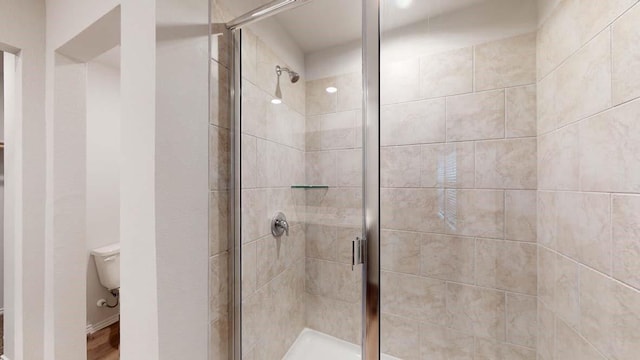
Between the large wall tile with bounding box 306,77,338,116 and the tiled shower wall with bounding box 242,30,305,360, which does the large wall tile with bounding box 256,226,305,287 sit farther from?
the large wall tile with bounding box 306,77,338,116

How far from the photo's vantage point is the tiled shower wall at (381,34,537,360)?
0.98m

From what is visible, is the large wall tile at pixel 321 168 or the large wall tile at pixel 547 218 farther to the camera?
the large wall tile at pixel 321 168

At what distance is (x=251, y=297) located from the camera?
1.06 metres

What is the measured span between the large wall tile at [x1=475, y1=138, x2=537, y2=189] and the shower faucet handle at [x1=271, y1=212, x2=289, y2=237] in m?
0.82

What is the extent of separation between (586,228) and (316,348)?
109cm

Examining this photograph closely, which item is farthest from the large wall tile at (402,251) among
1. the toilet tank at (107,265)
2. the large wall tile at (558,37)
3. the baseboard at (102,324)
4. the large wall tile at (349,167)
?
the baseboard at (102,324)

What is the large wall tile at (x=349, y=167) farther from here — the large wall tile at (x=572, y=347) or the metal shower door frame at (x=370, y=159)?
the large wall tile at (x=572, y=347)

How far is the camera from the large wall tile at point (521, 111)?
97 centimetres

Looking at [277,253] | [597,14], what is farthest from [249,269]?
[597,14]

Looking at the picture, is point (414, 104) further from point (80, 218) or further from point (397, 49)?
point (80, 218)

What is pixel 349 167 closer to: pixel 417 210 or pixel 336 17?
pixel 417 210

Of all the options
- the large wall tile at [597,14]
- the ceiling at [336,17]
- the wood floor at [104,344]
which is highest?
the ceiling at [336,17]

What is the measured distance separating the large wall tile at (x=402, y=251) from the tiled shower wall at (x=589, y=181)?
17.2 inches

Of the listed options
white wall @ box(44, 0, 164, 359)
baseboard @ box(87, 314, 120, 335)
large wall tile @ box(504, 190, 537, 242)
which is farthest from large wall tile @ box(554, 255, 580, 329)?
baseboard @ box(87, 314, 120, 335)
